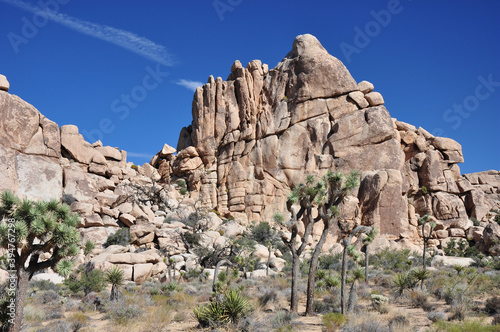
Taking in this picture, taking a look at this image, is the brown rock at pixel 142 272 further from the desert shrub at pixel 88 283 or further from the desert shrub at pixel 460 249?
the desert shrub at pixel 460 249

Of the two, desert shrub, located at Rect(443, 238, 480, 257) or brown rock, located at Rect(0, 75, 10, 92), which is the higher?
brown rock, located at Rect(0, 75, 10, 92)

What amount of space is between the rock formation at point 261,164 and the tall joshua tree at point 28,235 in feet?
59.8

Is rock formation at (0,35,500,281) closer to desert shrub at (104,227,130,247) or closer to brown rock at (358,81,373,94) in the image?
brown rock at (358,81,373,94)

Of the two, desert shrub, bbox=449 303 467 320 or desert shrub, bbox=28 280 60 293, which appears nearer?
desert shrub, bbox=449 303 467 320

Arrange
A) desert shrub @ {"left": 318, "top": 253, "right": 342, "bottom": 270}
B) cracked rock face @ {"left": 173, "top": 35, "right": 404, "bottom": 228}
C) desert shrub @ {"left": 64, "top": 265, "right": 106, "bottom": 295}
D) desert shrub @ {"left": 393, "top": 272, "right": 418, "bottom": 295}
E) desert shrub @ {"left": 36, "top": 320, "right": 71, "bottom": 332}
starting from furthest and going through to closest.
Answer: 1. cracked rock face @ {"left": 173, "top": 35, "right": 404, "bottom": 228}
2. desert shrub @ {"left": 318, "top": 253, "right": 342, "bottom": 270}
3. desert shrub @ {"left": 64, "top": 265, "right": 106, "bottom": 295}
4. desert shrub @ {"left": 393, "top": 272, "right": 418, "bottom": 295}
5. desert shrub @ {"left": 36, "top": 320, "right": 71, "bottom": 332}

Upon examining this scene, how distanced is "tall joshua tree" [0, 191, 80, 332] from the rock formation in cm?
1824

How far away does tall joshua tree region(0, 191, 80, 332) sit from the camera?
9875 millimetres

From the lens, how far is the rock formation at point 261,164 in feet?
103

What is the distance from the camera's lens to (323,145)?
40.6 m

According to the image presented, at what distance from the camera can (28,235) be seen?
10211mm

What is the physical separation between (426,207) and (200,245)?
23181mm

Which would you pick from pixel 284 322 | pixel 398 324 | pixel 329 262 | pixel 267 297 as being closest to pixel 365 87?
pixel 329 262

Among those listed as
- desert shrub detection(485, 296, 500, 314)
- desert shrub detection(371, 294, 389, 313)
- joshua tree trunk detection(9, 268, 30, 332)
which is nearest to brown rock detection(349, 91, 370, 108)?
desert shrub detection(371, 294, 389, 313)

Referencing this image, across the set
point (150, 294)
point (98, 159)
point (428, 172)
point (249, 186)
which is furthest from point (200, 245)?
point (428, 172)
